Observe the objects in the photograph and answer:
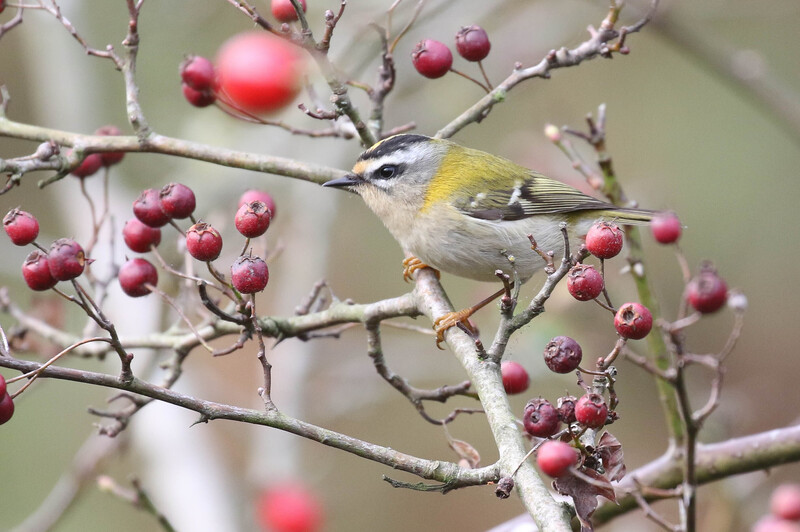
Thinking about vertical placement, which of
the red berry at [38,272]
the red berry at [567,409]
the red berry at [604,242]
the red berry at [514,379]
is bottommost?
the red berry at [514,379]

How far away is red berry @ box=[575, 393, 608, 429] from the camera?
1.79 metres

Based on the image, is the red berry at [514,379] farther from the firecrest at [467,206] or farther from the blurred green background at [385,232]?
the blurred green background at [385,232]

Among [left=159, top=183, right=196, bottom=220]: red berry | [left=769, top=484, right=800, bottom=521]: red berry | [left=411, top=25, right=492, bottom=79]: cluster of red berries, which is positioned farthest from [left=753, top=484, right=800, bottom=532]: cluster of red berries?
[left=159, top=183, right=196, bottom=220]: red berry

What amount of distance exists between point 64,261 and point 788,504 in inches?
101

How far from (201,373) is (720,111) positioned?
18.8ft

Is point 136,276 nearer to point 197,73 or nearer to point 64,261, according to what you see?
point 64,261

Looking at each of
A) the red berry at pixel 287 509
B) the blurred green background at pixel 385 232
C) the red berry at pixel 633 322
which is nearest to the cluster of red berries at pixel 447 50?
the blurred green background at pixel 385 232

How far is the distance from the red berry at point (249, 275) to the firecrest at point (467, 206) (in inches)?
51.0

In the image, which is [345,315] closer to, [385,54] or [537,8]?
[385,54]

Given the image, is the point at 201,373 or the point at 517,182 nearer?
the point at 517,182

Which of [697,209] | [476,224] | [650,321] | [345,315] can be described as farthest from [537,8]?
[650,321]

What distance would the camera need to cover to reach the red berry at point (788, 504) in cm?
290

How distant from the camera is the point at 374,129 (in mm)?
3158

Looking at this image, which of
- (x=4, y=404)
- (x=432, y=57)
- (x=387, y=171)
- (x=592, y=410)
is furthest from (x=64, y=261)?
(x=387, y=171)
